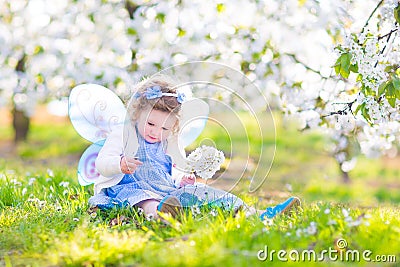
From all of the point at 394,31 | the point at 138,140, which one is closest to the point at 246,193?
the point at 138,140

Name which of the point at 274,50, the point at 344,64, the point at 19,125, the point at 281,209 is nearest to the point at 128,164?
the point at 281,209

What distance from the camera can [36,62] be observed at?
25.0 ft

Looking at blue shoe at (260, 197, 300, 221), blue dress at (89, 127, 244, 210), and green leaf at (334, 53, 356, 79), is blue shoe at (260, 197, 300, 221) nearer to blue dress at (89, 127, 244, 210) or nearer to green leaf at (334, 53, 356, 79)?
blue dress at (89, 127, 244, 210)

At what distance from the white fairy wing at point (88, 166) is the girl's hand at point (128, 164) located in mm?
446

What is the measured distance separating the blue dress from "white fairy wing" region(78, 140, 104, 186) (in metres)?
0.18

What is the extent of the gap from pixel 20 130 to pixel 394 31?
759 centimetres

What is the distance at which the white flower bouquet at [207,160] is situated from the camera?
10.4ft

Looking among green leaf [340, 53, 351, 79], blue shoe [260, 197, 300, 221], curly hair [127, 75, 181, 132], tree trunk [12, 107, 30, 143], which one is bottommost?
blue shoe [260, 197, 300, 221]

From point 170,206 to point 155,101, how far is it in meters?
0.57

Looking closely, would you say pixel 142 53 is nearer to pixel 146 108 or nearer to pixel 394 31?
pixel 146 108

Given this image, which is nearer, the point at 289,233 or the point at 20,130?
the point at 289,233

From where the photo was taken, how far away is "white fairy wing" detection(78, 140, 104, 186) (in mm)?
3699

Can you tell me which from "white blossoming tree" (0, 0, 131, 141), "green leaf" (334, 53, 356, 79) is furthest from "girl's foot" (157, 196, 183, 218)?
"white blossoming tree" (0, 0, 131, 141)

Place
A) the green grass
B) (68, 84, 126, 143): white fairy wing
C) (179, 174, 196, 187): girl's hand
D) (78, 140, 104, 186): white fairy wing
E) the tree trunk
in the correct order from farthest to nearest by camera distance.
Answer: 1. the tree trunk
2. (68, 84, 126, 143): white fairy wing
3. (78, 140, 104, 186): white fairy wing
4. (179, 174, 196, 187): girl's hand
5. the green grass
